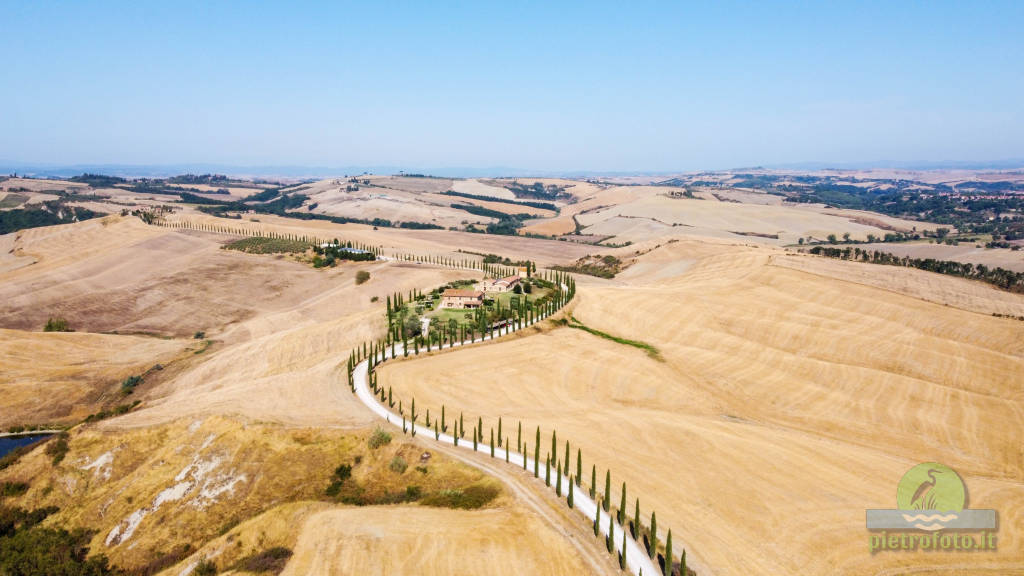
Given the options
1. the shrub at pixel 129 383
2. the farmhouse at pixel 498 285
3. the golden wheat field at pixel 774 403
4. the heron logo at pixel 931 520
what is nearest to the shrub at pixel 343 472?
the golden wheat field at pixel 774 403

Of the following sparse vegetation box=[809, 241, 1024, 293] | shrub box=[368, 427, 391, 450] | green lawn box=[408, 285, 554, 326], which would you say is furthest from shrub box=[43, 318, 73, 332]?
sparse vegetation box=[809, 241, 1024, 293]

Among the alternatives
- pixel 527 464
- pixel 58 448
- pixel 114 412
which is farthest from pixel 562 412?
pixel 114 412

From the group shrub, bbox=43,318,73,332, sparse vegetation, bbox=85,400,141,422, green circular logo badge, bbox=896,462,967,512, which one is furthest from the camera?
shrub, bbox=43,318,73,332

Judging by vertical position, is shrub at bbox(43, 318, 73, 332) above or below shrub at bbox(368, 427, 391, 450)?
below

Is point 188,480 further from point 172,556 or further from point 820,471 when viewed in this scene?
point 820,471

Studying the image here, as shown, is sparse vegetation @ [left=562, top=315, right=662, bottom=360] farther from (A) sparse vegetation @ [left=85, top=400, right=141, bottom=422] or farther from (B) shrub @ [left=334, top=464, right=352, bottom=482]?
(A) sparse vegetation @ [left=85, top=400, right=141, bottom=422]

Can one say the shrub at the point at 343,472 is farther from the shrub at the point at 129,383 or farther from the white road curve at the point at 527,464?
the shrub at the point at 129,383

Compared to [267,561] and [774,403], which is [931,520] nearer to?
[774,403]
